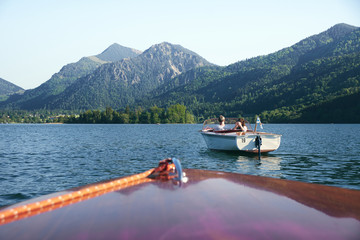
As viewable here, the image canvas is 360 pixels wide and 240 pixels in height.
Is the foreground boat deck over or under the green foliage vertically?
under

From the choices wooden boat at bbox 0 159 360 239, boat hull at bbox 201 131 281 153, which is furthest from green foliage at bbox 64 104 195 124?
wooden boat at bbox 0 159 360 239

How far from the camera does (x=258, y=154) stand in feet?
63.9

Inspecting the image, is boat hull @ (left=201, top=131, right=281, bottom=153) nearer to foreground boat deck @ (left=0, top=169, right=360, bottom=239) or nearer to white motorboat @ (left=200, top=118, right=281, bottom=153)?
white motorboat @ (left=200, top=118, right=281, bottom=153)

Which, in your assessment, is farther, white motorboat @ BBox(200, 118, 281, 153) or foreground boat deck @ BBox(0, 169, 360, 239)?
white motorboat @ BBox(200, 118, 281, 153)

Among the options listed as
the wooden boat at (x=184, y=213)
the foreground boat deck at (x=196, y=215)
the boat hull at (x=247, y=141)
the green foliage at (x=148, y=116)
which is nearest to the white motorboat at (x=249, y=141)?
the boat hull at (x=247, y=141)

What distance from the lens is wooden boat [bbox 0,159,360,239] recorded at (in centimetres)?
246

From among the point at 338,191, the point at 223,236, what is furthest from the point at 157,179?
the point at 338,191

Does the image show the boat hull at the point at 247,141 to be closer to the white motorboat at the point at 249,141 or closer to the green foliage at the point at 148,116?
the white motorboat at the point at 249,141

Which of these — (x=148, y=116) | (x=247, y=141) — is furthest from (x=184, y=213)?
(x=148, y=116)

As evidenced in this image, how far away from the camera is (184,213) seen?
284cm

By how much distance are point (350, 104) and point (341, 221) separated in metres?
155

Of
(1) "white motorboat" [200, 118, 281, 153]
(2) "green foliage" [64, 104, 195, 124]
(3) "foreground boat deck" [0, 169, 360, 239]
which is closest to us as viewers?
→ (3) "foreground boat deck" [0, 169, 360, 239]

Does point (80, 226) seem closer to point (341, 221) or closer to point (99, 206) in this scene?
point (99, 206)

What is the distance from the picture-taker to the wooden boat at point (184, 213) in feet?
8.06
